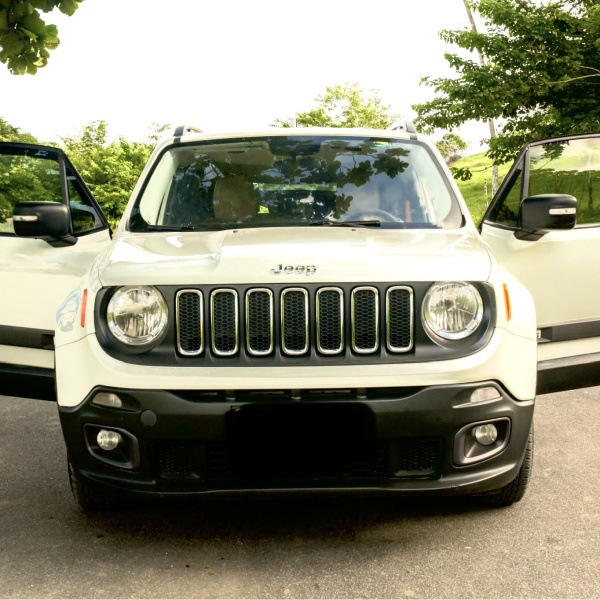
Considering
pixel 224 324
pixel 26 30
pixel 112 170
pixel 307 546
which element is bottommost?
pixel 112 170

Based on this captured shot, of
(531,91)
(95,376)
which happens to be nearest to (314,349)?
(95,376)

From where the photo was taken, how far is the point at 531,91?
19188 millimetres

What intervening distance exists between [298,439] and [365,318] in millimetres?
536

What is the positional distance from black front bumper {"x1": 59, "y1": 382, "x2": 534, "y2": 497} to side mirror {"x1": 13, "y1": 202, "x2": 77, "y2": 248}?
1242mm

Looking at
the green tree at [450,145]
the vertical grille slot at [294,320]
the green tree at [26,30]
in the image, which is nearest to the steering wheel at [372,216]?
the vertical grille slot at [294,320]

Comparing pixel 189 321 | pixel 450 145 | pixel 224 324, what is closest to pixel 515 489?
pixel 224 324

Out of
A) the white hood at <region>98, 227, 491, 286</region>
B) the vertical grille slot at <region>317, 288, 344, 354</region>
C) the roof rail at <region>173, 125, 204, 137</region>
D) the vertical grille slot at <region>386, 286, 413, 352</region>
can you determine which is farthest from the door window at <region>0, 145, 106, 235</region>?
the vertical grille slot at <region>386, 286, 413, 352</region>

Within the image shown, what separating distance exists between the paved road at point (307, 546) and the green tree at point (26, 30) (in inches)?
196

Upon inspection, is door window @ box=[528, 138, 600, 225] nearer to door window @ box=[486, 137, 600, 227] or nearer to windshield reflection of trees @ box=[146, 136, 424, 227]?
door window @ box=[486, 137, 600, 227]

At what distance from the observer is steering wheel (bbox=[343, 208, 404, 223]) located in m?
4.53

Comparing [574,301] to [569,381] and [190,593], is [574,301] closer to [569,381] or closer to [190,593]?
[569,381]

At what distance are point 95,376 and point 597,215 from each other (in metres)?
2.92

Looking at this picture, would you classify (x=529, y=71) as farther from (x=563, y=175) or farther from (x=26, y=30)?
(x=563, y=175)

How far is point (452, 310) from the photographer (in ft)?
11.8
